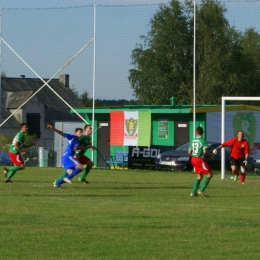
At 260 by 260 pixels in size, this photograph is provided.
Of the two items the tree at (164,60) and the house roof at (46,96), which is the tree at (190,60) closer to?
the tree at (164,60)

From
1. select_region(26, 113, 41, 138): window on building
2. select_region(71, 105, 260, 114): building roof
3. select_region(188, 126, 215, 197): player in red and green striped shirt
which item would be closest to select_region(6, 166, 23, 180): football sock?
select_region(188, 126, 215, 197): player in red and green striped shirt

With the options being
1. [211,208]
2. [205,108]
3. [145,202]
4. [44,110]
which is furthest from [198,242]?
[44,110]

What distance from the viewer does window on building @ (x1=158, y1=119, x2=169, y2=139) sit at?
42.5 metres

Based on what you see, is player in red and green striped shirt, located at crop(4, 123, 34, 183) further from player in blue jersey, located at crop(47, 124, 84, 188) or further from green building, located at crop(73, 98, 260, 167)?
green building, located at crop(73, 98, 260, 167)

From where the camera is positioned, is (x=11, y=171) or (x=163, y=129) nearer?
(x=11, y=171)

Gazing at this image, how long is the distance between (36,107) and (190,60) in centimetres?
1346

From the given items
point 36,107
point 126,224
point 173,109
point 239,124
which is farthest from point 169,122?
point 126,224

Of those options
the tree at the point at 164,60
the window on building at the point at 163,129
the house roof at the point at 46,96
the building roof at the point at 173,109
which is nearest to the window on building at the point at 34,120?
the house roof at the point at 46,96

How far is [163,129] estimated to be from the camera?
42.6 m

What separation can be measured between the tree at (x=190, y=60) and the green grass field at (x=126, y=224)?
3211 cm

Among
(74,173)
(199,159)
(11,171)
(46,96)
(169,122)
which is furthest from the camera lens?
(46,96)

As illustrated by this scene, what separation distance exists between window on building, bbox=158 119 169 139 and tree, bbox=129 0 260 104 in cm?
1011

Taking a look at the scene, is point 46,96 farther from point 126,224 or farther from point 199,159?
point 126,224

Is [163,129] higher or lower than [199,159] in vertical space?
higher
